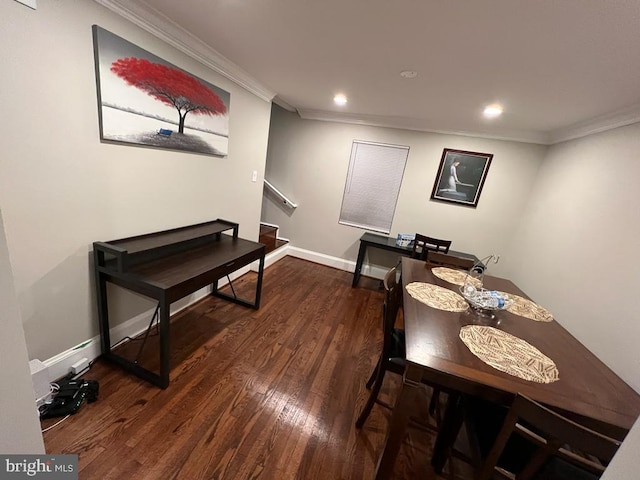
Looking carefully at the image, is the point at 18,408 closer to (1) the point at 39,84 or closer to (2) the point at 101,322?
(2) the point at 101,322

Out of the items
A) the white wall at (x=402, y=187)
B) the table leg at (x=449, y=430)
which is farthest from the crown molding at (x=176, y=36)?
the table leg at (x=449, y=430)

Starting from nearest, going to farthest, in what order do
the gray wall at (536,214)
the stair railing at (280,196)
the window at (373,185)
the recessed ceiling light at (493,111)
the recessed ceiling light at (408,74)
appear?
the gray wall at (536,214) → the recessed ceiling light at (408,74) → the recessed ceiling light at (493,111) → the window at (373,185) → the stair railing at (280,196)

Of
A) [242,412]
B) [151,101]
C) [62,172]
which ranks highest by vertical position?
[151,101]

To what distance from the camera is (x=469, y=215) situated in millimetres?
3408

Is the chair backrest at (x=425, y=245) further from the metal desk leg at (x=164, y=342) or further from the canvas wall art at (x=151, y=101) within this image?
the metal desk leg at (x=164, y=342)

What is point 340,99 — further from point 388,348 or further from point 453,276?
point 388,348

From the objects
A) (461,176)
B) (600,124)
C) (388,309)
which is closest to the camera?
(388,309)

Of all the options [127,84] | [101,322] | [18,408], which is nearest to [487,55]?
[127,84]

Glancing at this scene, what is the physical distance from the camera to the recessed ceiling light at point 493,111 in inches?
90.0

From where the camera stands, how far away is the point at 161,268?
1690mm

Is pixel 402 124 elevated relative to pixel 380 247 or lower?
elevated

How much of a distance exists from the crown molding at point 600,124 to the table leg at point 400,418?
2.51 metres

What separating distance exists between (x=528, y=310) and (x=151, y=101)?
2.87 meters

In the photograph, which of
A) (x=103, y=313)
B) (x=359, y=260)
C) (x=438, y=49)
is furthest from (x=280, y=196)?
(x=438, y=49)
